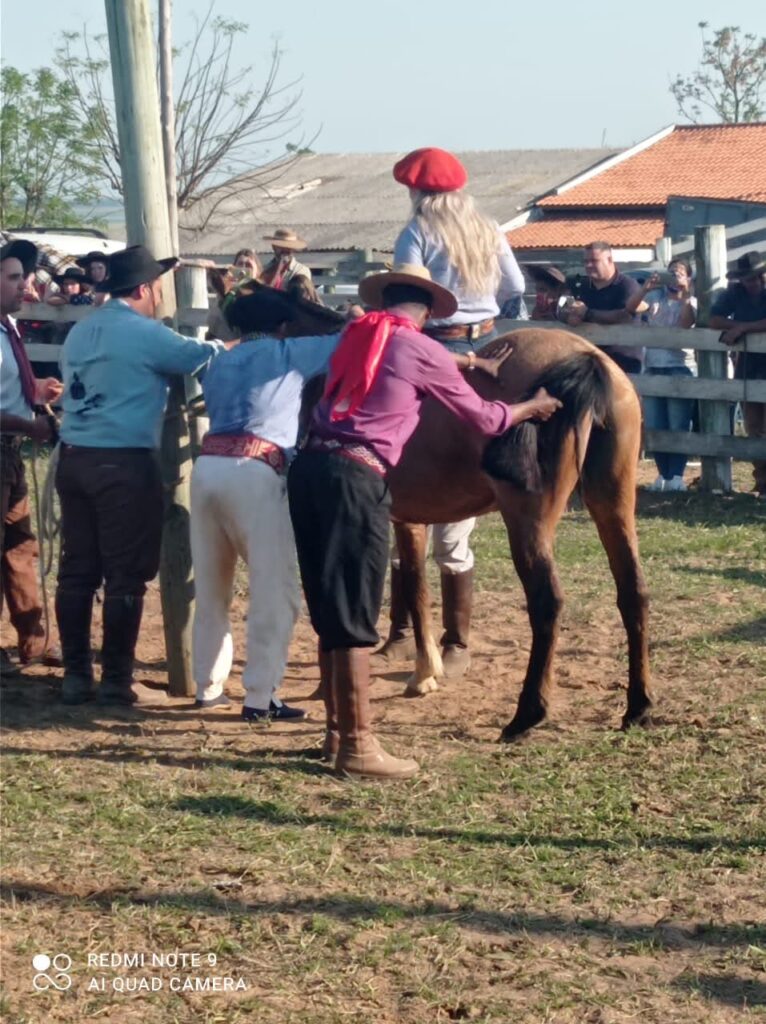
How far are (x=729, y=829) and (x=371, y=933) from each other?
1.51m

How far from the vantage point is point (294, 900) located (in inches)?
188

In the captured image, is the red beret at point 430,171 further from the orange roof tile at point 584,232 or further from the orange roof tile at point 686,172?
the orange roof tile at point 686,172

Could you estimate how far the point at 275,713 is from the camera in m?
6.95

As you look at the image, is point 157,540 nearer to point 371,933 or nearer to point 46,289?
point 371,933

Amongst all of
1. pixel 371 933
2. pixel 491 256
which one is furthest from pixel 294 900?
pixel 491 256

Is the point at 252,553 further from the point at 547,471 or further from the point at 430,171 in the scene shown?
the point at 430,171

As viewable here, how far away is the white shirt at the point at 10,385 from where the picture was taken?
747 centimetres

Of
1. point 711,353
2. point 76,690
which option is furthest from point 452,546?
point 711,353

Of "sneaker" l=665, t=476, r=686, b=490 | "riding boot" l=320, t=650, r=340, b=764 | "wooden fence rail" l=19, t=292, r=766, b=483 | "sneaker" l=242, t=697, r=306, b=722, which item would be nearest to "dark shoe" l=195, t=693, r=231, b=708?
"sneaker" l=242, t=697, r=306, b=722

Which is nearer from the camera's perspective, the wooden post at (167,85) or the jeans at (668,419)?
the jeans at (668,419)

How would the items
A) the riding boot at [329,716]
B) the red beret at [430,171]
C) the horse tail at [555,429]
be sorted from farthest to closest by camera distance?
1. the red beret at [430,171]
2. the horse tail at [555,429]
3. the riding boot at [329,716]

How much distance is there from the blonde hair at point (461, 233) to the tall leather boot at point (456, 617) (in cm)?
149

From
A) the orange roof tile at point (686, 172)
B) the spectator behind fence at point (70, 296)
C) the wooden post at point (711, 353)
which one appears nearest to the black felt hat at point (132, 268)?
the wooden post at point (711, 353)

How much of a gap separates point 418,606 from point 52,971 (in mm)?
3385
